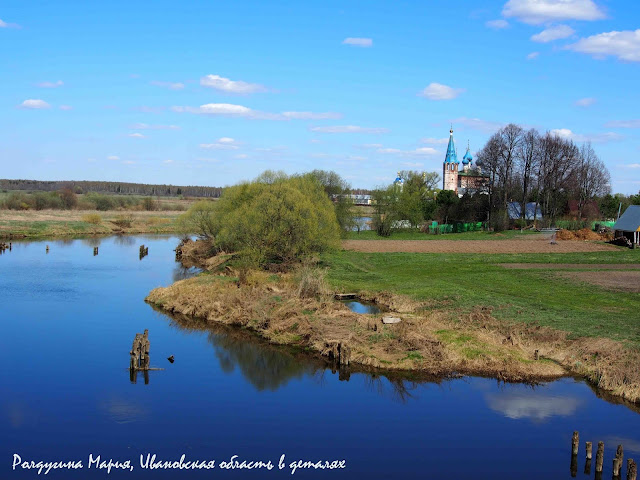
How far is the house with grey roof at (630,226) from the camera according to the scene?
55.6 metres

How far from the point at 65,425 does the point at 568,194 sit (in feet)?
247

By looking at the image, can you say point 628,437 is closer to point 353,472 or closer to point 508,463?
→ point 508,463

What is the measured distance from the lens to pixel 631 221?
57062mm

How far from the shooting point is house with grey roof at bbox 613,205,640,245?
55.6 metres

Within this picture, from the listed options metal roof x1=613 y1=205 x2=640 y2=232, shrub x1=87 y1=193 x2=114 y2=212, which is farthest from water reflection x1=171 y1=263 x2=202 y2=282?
shrub x1=87 y1=193 x2=114 y2=212

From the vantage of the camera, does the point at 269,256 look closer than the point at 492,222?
Yes

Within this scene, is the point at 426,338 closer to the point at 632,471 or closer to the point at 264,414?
the point at 264,414

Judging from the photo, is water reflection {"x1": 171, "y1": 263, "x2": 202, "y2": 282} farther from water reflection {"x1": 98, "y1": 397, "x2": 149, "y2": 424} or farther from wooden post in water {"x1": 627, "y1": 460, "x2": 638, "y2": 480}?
wooden post in water {"x1": 627, "y1": 460, "x2": 638, "y2": 480}

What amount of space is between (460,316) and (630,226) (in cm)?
3863

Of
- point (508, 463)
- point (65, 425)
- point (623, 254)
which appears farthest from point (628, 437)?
point (623, 254)

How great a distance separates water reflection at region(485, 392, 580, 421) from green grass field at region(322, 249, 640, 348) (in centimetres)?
445

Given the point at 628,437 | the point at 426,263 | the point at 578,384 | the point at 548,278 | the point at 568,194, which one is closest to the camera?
the point at 628,437

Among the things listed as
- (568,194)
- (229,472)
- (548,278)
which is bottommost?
(229,472)

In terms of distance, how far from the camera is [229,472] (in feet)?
44.2
